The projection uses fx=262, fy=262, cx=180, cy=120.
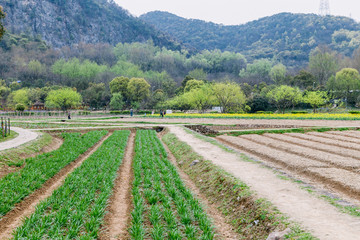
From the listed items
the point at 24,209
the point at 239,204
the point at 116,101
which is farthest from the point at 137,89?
the point at 239,204

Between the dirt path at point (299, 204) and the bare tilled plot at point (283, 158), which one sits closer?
the dirt path at point (299, 204)

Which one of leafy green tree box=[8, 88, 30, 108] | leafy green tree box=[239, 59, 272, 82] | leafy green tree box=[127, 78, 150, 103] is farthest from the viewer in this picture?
leafy green tree box=[239, 59, 272, 82]

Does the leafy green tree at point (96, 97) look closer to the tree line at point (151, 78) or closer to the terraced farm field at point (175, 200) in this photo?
A: the tree line at point (151, 78)

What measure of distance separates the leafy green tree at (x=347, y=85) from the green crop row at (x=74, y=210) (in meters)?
77.8

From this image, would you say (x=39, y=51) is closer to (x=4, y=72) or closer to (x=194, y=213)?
(x=4, y=72)

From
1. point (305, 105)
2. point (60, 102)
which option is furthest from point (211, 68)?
point (60, 102)

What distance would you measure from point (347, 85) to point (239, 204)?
8147cm

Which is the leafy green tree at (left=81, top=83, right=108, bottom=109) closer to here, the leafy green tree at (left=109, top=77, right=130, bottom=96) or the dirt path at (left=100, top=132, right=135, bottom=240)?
the leafy green tree at (left=109, top=77, right=130, bottom=96)

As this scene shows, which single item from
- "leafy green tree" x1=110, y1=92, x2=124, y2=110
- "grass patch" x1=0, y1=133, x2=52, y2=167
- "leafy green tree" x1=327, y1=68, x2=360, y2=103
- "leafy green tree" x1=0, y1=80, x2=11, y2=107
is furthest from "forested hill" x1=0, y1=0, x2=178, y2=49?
"grass patch" x1=0, y1=133, x2=52, y2=167

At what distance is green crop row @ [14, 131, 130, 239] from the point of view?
220 inches

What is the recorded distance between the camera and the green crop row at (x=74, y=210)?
5.59m

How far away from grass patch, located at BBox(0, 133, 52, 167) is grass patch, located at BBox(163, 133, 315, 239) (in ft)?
26.8

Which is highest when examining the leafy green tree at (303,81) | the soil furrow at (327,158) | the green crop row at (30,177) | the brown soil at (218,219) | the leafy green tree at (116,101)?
the leafy green tree at (303,81)

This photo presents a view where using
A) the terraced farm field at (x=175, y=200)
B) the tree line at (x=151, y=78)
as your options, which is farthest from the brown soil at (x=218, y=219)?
the tree line at (x=151, y=78)
